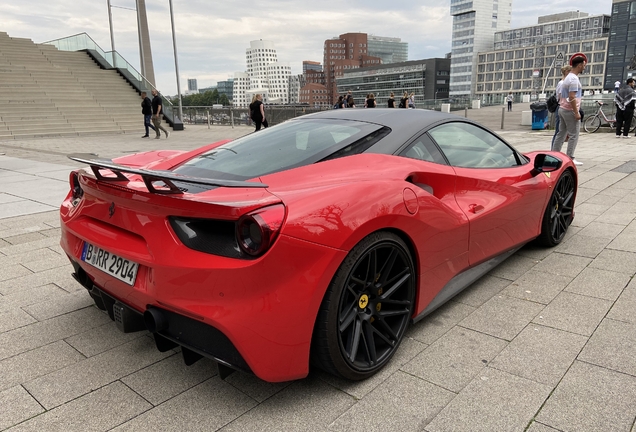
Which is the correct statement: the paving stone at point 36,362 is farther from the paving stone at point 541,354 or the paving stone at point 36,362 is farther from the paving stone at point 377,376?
the paving stone at point 541,354

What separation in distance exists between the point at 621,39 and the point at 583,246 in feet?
409

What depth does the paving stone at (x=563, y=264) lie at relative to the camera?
3775 mm

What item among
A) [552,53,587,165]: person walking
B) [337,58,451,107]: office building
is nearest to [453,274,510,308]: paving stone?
[552,53,587,165]: person walking

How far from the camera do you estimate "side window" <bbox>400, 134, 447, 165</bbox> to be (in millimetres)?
2783

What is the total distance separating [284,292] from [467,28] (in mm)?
158137

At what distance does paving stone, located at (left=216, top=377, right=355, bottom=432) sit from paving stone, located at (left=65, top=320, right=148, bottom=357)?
1.04 meters

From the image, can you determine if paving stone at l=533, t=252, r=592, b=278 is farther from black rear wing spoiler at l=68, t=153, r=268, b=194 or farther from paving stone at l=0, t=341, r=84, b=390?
paving stone at l=0, t=341, r=84, b=390

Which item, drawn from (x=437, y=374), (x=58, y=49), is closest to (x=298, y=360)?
(x=437, y=374)

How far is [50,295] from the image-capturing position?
133 inches

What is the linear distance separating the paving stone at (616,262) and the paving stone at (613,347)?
1.07m

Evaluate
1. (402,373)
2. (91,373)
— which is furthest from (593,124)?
(91,373)

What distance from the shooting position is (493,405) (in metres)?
2.13

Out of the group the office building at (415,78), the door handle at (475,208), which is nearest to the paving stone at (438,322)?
the door handle at (475,208)

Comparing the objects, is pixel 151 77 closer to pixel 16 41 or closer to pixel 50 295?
pixel 16 41
